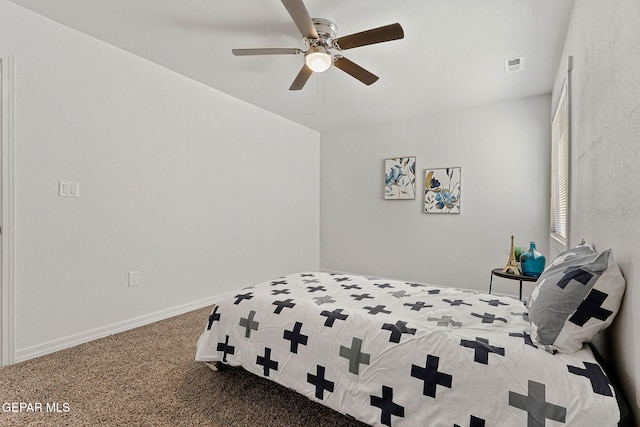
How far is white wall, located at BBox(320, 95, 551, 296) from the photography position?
3594 mm

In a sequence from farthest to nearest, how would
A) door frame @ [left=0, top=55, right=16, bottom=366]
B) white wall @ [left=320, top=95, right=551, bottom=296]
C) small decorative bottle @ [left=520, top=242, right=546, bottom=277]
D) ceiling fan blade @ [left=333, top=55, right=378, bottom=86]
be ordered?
white wall @ [left=320, top=95, right=551, bottom=296] → small decorative bottle @ [left=520, top=242, right=546, bottom=277] → ceiling fan blade @ [left=333, top=55, right=378, bottom=86] → door frame @ [left=0, top=55, right=16, bottom=366]

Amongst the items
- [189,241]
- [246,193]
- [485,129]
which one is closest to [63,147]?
[189,241]

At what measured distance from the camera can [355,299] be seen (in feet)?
6.26

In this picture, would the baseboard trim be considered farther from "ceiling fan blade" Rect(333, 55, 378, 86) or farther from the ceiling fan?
"ceiling fan blade" Rect(333, 55, 378, 86)

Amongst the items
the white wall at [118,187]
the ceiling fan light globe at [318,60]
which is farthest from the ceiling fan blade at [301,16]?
the white wall at [118,187]

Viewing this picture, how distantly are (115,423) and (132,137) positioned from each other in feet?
7.29

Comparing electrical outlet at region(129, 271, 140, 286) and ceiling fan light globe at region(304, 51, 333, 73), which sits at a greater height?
ceiling fan light globe at region(304, 51, 333, 73)

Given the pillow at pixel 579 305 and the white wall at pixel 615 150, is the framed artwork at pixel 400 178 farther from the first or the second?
the pillow at pixel 579 305

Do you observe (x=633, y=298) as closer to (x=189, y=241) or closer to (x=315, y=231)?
(x=189, y=241)

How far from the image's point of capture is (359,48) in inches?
102

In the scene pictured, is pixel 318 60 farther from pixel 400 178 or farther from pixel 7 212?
pixel 400 178

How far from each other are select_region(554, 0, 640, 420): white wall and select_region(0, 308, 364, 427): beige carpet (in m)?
1.22

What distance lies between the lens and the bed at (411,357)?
1.08 metres

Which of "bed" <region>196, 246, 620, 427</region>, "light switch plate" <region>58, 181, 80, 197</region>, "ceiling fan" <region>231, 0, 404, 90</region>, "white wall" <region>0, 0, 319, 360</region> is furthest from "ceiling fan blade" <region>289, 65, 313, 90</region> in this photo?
"light switch plate" <region>58, 181, 80, 197</region>
